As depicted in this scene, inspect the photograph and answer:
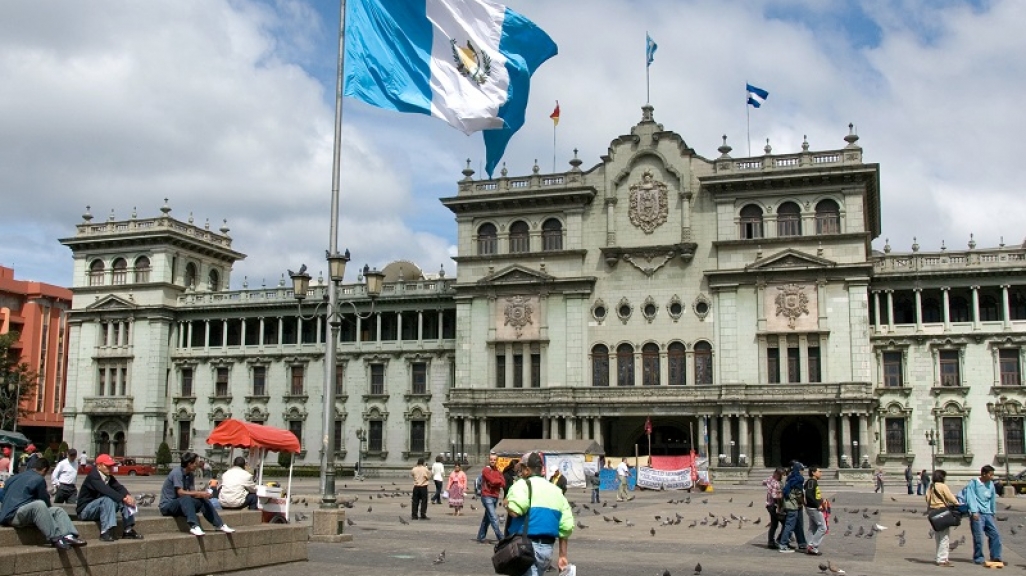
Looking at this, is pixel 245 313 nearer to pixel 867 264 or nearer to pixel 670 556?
pixel 867 264

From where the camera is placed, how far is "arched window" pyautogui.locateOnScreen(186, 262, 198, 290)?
82188mm

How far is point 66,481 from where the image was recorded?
23.0 metres

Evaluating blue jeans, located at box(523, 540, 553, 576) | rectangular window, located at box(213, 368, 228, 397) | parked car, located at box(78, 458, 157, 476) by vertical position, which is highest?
rectangular window, located at box(213, 368, 228, 397)

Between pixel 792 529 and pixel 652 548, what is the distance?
305 cm

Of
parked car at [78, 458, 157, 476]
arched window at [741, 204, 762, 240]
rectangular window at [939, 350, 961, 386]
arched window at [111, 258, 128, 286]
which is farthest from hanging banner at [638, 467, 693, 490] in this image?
arched window at [111, 258, 128, 286]

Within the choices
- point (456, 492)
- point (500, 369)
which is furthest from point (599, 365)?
point (456, 492)

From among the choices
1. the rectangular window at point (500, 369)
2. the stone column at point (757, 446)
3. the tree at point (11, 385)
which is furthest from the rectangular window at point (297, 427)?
the stone column at point (757, 446)

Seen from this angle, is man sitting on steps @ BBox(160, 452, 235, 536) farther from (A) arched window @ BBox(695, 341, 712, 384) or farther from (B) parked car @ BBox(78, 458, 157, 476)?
(B) parked car @ BBox(78, 458, 157, 476)

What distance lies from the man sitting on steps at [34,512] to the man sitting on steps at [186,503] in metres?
2.34

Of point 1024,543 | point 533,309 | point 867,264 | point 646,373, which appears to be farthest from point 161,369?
point 1024,543

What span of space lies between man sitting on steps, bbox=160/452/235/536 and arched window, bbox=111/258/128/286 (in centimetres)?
6671

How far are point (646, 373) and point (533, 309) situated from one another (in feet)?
26.6

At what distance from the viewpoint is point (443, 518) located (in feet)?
106

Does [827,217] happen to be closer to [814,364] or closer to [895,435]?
[814,364]
